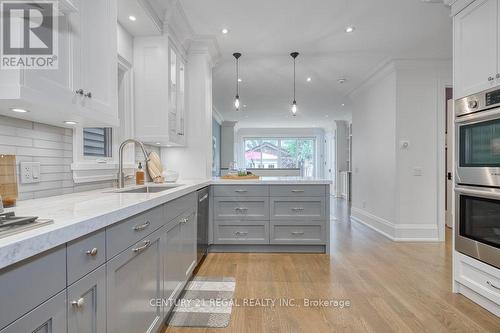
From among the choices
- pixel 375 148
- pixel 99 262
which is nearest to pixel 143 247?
pixel 99 262

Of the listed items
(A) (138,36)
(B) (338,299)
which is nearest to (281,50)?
(A) (138,36)

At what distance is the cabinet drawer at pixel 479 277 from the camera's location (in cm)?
198

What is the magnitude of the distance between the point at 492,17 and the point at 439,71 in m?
2.33

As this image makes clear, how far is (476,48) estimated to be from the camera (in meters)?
2.13

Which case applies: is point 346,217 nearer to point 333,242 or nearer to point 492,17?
point 333,242

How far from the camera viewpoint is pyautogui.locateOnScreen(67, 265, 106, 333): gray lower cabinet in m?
0.89

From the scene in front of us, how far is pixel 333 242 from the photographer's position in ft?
13.1

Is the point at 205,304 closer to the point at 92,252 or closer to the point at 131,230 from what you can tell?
the point at 131,230

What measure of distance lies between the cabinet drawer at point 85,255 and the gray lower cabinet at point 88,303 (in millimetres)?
24

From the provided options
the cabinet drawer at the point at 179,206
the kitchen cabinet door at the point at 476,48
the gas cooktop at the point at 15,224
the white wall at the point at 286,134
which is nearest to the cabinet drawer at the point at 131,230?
the cabinet drawer at the point at 179,206

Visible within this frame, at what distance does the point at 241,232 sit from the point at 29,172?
2.35 meters

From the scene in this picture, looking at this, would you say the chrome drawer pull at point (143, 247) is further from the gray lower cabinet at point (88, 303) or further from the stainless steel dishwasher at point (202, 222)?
the stainless steel dishwasher at point (202, 222)

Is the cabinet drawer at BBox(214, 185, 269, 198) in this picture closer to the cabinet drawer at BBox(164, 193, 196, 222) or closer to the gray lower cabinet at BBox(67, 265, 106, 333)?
the cabinet drawer at BBox(164, 193, 196, 222)

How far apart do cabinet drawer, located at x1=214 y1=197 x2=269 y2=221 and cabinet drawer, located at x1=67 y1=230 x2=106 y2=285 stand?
241 centimetres
